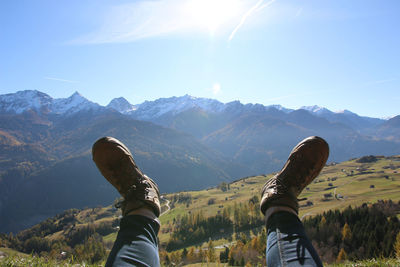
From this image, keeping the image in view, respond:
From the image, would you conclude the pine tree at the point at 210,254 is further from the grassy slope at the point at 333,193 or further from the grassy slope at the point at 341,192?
the grassy slope at the point at 341,192

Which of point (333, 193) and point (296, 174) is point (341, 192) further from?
point (296, 174)

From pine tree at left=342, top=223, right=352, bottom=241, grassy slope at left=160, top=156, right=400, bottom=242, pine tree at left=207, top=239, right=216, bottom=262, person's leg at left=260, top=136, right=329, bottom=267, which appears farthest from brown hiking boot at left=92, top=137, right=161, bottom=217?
grassy slope at left=160, top=156, right=400, bottom=242

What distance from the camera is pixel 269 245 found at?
362 cm

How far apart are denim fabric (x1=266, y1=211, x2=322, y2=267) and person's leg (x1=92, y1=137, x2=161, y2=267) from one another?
1647 mm

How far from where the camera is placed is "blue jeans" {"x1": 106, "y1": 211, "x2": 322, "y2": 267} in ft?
10.2

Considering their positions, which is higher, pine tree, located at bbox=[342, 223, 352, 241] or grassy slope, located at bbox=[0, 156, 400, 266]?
pine tree, located at bbox=[342, 223, 352, 241]

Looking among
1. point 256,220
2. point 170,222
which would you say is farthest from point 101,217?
point 256,220

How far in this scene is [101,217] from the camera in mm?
189000

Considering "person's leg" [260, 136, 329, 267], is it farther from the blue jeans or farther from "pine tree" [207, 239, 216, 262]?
"pine tree" [207, 239, 216, 262]

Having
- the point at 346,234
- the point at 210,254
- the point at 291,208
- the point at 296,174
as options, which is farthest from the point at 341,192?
the point at 291,208

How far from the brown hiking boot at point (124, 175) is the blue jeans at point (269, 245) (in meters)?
0.82

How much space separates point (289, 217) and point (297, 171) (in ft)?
7.21

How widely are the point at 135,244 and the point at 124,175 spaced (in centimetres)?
286

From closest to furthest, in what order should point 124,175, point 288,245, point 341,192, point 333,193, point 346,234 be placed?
1. point 288,245
2. point 124,175
3. point 346,234
4. point 341,192
5. point 333,193
